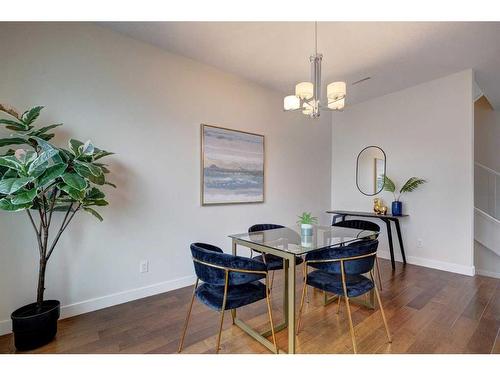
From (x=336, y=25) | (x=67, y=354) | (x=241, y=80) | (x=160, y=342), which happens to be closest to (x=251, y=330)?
(x=160, y=342)

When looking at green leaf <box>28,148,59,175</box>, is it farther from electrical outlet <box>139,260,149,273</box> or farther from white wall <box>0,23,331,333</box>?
electrical outlet <box>139,260,149,273</box>

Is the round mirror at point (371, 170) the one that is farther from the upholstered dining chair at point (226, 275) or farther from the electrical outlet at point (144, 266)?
the electrical outlet at point (144, 266)

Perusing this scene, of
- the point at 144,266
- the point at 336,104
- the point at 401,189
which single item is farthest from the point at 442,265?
the point at 144,266

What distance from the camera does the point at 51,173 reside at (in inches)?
62.2

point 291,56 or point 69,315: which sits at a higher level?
point 291,56

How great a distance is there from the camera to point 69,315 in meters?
2.20

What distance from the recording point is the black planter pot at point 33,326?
1.73m

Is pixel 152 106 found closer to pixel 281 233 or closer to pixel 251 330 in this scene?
pixel 281 233

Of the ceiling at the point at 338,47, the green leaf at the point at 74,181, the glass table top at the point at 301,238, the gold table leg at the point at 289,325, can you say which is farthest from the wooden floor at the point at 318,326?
the ceiling at the point at 338,47

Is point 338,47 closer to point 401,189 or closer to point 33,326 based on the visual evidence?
point 401,189

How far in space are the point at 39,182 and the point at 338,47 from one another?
9.83 feet

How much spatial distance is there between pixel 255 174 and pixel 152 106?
1613mm

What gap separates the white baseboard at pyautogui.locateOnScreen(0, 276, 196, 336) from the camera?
7.15 ft

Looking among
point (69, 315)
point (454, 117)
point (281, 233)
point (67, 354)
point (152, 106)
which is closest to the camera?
point (67, 354)
